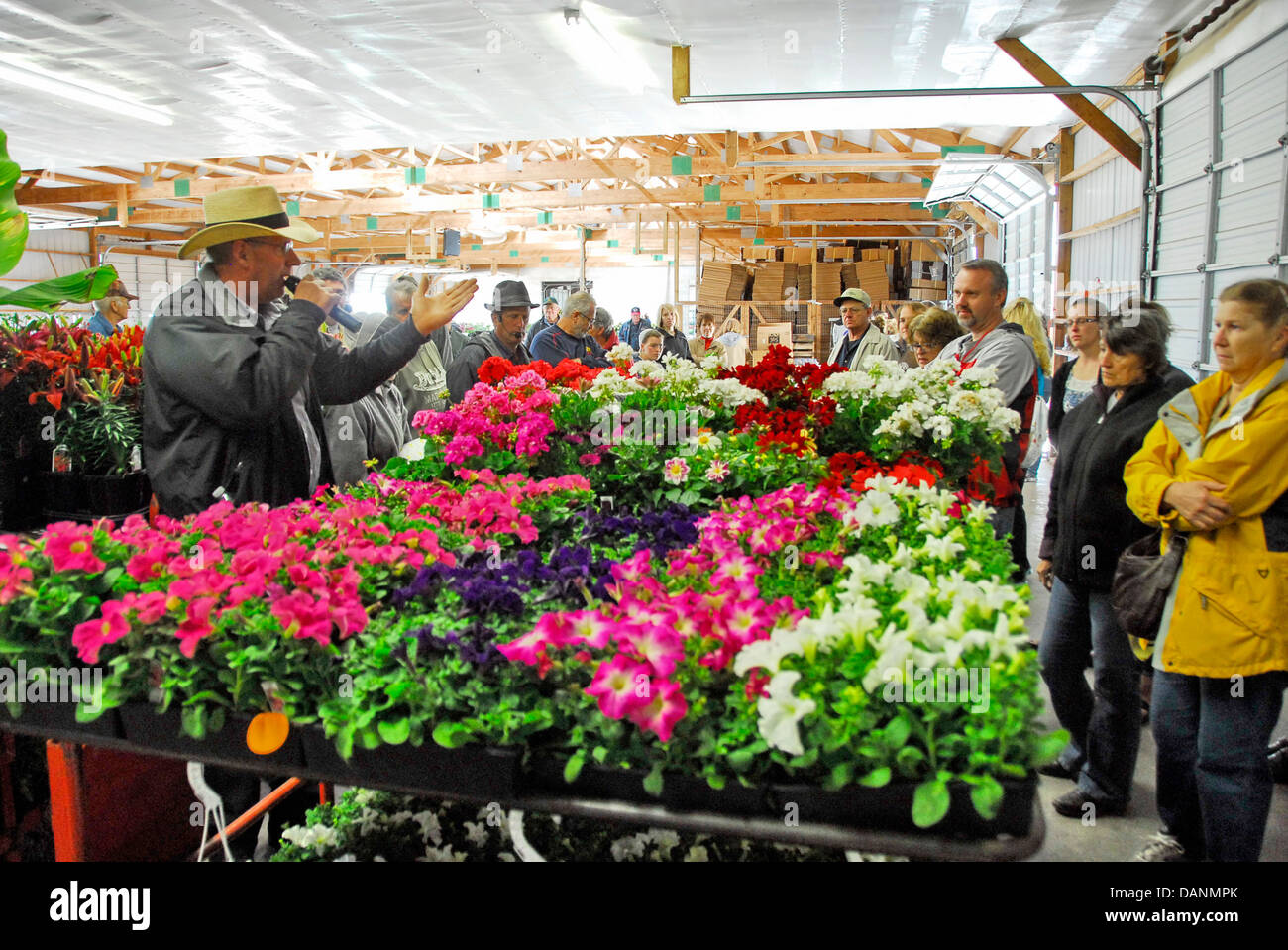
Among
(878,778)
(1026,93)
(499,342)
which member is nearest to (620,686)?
(878,778)

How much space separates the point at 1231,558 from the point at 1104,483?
1.70 feet

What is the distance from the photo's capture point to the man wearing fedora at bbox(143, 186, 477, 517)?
1995mm

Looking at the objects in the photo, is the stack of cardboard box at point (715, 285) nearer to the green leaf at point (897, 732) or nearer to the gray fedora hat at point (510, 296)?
the gray fedora hat at point (510, 296)

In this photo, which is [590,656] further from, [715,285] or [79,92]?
[715,285]

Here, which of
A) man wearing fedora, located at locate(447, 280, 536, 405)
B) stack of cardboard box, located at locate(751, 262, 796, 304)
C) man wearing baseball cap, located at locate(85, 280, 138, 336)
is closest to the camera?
man wearing fedora, located at locate(447, 280, 536, 405)

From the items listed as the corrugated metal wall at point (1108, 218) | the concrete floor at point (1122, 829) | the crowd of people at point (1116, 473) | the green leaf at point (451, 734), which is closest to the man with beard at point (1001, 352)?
the crowd of people at point (1116, 473)

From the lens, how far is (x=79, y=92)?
5.47 metres

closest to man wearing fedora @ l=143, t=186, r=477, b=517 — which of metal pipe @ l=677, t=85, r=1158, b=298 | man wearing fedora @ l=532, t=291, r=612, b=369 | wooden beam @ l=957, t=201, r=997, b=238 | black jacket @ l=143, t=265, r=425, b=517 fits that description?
black jacket @ l=143, t=265, r=425, b=517

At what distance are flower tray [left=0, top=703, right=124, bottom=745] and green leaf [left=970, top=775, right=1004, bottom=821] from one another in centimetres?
130

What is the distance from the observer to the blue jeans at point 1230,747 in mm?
1927

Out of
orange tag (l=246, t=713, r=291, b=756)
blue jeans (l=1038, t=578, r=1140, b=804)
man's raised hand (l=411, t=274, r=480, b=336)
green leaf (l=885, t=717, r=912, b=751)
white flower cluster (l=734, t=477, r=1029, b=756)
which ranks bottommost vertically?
blue jeans (l=1038, t=578, r=1140, b=804)

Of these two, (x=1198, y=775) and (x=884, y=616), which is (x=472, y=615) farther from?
(x=1198, y=775)

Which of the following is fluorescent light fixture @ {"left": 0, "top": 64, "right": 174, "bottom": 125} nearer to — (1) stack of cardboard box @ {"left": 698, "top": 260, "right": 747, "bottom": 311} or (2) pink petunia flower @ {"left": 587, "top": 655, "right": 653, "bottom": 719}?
(2) pink petunia flower @ {"left": 587, "top": 655, "right": 653, "bottom": 719}

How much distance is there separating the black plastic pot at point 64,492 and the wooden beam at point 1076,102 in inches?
193
